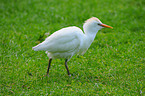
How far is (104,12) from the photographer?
8.41 meters

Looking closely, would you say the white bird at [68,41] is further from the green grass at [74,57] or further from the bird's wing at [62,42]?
the green grass at [74,57]

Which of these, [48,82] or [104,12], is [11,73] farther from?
[104,12]

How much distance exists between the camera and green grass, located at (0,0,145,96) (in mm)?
4695

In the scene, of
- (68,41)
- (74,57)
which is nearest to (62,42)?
(68,41)

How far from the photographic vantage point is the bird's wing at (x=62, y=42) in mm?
4781

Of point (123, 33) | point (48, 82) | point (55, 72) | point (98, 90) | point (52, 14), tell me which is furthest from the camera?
point (52, 14)

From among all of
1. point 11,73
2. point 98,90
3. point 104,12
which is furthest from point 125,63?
point 104,12

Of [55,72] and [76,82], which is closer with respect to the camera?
[76,82]

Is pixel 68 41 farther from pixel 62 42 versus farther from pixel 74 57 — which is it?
pixel 74 57

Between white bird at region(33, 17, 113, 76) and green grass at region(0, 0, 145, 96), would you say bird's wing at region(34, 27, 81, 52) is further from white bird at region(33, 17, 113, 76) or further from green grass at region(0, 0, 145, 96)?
green grass at region(0, 0, 145, 96)

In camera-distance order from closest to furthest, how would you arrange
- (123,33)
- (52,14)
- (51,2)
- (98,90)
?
(98,90)
(123,33)
(52,14)
(51,2)

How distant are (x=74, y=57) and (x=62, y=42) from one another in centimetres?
138

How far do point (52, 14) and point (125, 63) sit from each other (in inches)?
140

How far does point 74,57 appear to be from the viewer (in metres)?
6.10
